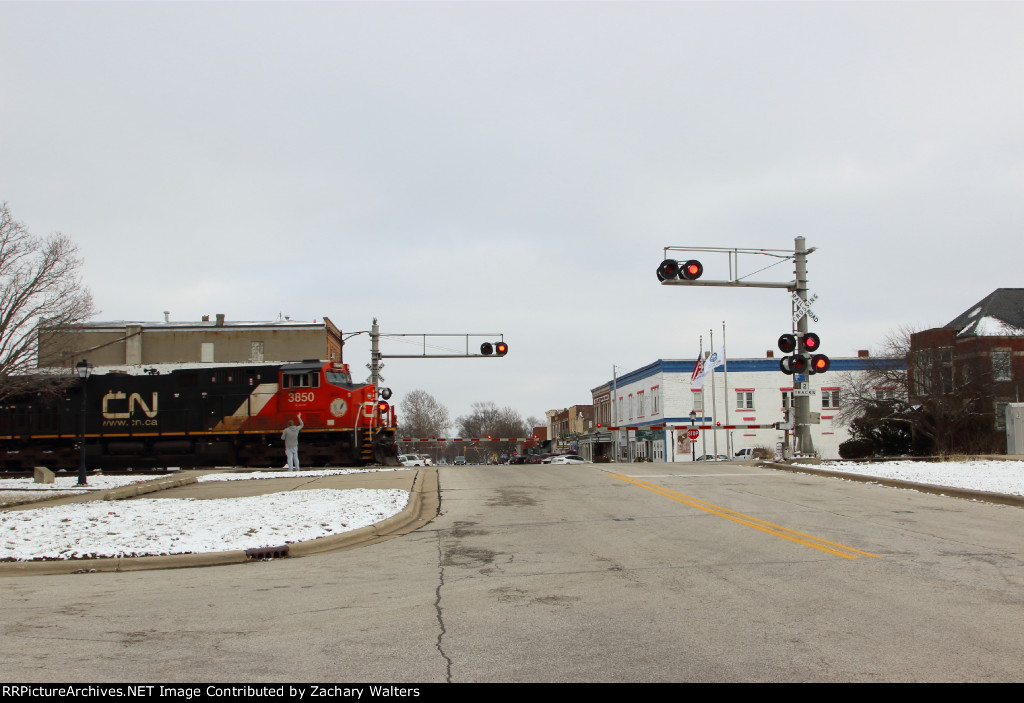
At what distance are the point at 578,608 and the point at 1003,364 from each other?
5031 centimetres

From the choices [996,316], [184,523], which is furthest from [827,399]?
[184,523]

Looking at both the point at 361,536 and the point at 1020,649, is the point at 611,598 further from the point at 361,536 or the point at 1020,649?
the point at 361,536

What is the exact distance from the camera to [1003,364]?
A: 4784 cm

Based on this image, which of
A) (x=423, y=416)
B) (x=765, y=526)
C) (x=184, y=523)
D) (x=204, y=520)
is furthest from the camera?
(x=423, y=416)

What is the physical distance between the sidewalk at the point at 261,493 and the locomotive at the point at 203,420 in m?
6.37

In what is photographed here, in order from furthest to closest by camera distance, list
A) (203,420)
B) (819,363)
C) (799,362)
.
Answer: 1. (203,420)
2. (799,362)
3. (819,363)

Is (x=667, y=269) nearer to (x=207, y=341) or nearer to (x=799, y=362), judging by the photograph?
(x=799, y=362)

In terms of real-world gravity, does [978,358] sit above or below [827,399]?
above

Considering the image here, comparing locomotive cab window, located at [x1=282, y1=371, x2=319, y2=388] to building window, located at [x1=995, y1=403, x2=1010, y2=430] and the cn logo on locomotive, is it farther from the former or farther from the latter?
building window, located at [x1=995, y1=403, x2=1010, y2=430]

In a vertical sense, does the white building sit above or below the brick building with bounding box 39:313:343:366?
below

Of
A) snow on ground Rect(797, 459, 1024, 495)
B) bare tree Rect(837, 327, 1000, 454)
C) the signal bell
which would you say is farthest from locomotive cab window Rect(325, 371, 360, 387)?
bare tree Rect(837, 327, 1000, 454)

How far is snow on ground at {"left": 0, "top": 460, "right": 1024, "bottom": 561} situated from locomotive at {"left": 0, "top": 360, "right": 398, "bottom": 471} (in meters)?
13.0

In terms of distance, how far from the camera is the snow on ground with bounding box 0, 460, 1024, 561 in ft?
33.1

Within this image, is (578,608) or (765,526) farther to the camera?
(765,526)
